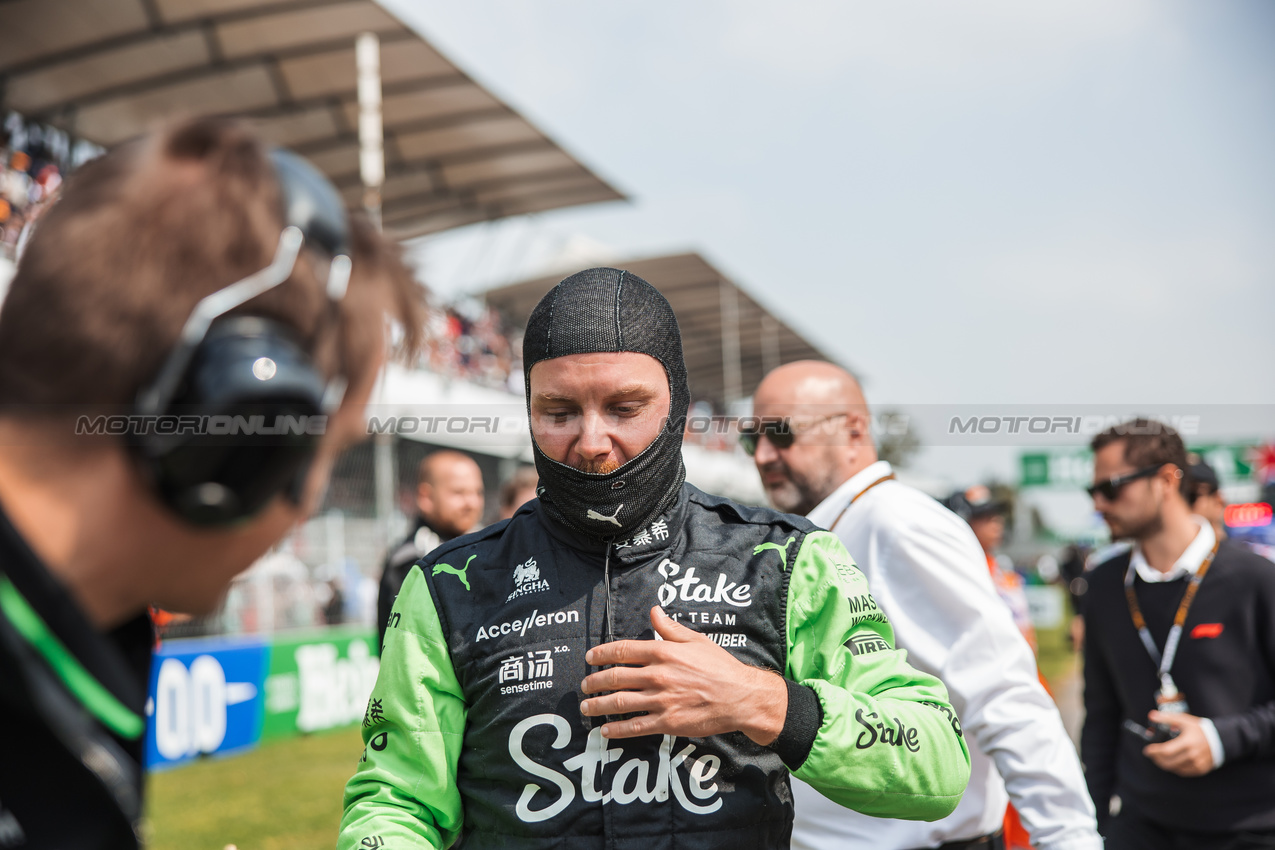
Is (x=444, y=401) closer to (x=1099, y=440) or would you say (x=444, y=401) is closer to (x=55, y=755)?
(x=1099, y=440)

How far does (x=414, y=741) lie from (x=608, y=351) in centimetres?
77

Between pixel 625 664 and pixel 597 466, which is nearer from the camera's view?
pixel 625 664

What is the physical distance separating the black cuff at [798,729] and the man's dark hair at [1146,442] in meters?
2.95

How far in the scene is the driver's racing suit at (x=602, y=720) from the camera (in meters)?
1.63

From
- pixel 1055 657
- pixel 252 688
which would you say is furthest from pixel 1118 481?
pixel 1055 657

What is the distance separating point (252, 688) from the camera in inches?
400

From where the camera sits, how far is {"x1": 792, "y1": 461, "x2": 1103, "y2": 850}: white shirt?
97.3 inches

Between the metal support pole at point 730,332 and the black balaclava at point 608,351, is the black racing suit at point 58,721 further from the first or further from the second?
the metal support pole at point 730,332

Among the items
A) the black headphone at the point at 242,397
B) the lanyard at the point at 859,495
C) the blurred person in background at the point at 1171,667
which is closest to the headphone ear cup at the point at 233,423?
the black headphone at the point at 242,397

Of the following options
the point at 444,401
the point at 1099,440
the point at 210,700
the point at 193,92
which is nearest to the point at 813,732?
the point at 1099,440

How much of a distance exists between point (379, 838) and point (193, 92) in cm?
1576

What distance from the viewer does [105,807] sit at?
3.34ft

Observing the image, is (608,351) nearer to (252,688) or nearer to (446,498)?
(446,498)

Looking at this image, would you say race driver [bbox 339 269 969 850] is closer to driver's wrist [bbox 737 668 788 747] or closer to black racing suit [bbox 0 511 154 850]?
driver's wrist [bbox 737 668 788 747]
